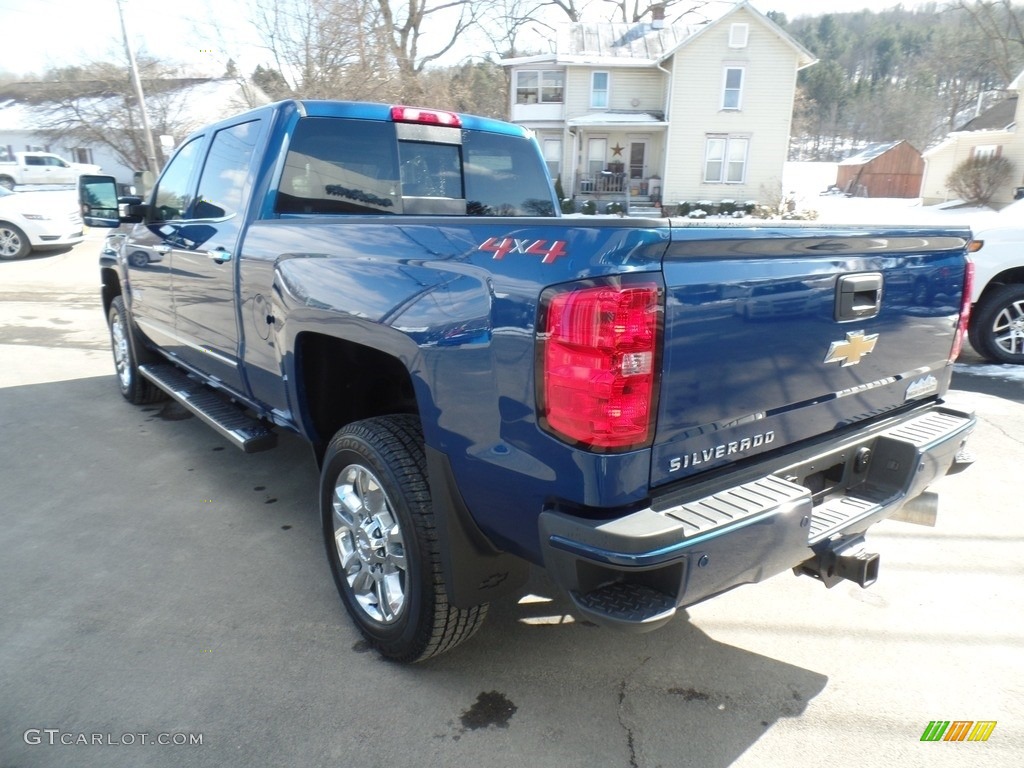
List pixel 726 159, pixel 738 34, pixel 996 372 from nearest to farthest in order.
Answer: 1. pixel 996 372
2. pixel 738 34
3. pixel 726 159

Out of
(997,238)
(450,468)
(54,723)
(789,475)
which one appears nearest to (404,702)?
(450,468)

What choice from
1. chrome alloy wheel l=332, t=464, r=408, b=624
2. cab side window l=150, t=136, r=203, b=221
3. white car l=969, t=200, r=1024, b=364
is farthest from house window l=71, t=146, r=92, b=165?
chrome alloy wheel l=332, t=464, r=408, b=624

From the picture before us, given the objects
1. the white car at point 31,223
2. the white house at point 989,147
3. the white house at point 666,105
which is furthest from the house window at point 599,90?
the white car at point 31,223

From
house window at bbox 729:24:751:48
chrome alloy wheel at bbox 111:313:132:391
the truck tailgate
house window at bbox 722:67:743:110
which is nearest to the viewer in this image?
the truck tailgate

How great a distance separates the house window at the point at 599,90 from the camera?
29.5 m

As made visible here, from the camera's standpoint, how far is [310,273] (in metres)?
2.86

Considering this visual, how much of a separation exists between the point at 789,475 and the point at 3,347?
8.72 metres

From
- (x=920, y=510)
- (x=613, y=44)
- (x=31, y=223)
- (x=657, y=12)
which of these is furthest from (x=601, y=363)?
(x=657, y=12)

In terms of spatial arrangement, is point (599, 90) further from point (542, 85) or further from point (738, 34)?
point (738, 34)

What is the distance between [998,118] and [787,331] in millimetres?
34180

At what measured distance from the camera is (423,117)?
12.5ft

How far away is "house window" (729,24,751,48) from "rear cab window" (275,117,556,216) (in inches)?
1024

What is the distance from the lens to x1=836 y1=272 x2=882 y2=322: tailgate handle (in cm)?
231

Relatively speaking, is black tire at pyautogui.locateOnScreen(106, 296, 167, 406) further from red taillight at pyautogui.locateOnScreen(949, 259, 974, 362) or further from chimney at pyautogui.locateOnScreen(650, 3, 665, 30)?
chimney at pyautogui.locateOnScreen(650, 3, 665, 30)
